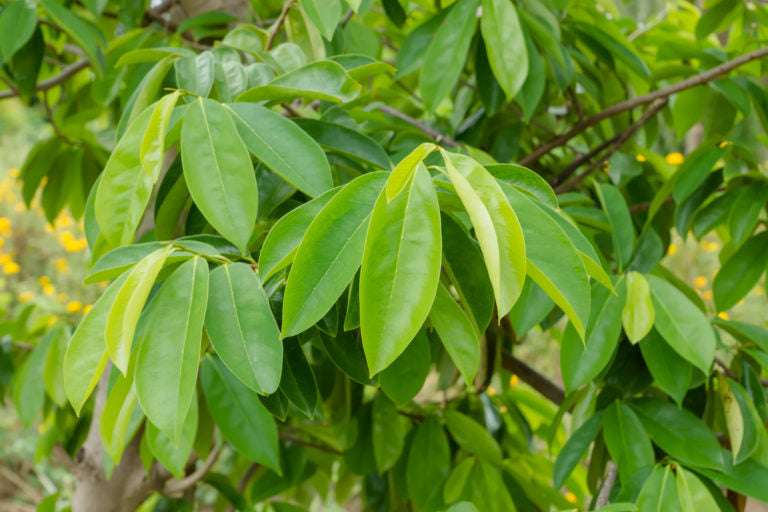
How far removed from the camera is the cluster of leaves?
16.0 inches

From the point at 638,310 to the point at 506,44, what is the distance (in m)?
0.30

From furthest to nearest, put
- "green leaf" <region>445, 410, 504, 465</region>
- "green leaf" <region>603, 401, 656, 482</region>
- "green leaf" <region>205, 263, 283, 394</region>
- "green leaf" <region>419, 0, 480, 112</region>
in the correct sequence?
1. "green leaf" <region>445, 410, 504, 465</region>
2. "green leaf" <region>419, 0, 480, 112</region>
3. "green leaf" <region>603, 401, 656, 482</region>
4. "green leaf" <region>205, 263, 283, 394</region>

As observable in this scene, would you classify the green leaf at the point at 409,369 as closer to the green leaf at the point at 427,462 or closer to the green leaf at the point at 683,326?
the green leaf at the point at 683,326

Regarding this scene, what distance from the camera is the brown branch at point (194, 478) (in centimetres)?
95

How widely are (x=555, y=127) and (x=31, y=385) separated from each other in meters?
0.86

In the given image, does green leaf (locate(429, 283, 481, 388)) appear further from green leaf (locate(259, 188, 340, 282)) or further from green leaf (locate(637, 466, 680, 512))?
green leaf (locate(637, 466, 680, 512))

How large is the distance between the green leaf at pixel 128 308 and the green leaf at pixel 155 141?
0.06 m

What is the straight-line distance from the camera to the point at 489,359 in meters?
0.97

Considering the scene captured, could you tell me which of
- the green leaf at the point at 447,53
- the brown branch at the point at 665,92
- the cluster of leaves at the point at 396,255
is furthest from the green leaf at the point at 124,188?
the brown branch at the point at 665,92

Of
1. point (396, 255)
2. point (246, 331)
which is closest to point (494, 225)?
point (396, 255)

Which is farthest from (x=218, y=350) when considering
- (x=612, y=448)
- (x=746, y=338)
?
(x=746, y=338)

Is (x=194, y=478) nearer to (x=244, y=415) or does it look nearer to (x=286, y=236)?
(x=244, y=415)

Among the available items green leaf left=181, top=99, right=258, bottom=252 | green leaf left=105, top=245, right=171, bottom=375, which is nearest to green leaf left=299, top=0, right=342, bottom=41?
green leaf left=181, top=99, right=258, bottom=252

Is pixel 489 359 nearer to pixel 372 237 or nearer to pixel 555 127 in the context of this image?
pixel 555 127
